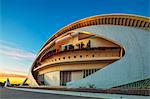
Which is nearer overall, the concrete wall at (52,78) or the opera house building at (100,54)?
the opera house building at (100,54)

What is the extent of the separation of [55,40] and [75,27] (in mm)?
4574

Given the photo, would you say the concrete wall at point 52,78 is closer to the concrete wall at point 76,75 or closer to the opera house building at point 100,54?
the opera house building at point 100,54

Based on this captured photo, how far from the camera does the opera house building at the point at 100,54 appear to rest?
26.2 metres

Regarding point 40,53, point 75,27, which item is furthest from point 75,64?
point 40,53

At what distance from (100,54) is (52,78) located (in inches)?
392

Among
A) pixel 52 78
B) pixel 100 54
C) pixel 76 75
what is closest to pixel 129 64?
pixel 100 54

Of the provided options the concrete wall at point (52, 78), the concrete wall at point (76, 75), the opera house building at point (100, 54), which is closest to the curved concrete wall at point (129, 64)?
the opera house building at point (100, 54)

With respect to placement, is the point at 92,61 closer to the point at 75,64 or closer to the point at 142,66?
the point at 75,64

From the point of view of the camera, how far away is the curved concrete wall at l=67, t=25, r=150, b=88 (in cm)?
2598

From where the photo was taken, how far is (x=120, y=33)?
28.0m

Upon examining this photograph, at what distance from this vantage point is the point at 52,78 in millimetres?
37656

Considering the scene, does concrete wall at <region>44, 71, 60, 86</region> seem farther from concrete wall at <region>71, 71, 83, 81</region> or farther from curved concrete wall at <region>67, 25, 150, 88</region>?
curved concrete wall at <region>67, 25, 150, 88</region>

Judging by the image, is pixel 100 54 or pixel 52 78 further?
pixel 52 78

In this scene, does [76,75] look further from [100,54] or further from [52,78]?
[52,78]
